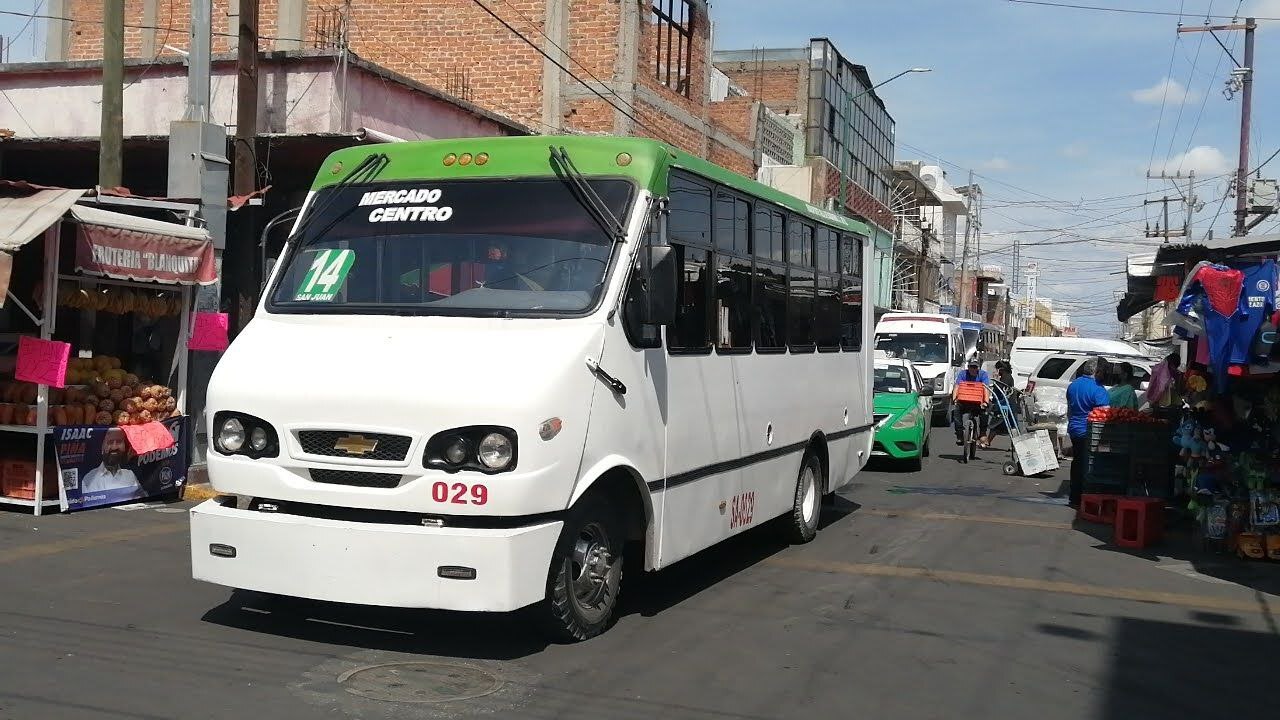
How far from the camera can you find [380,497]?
6172mm

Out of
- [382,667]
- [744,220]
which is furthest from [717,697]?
[744,220]

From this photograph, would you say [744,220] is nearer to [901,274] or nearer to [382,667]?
[382,667]

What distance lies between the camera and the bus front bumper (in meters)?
6.07

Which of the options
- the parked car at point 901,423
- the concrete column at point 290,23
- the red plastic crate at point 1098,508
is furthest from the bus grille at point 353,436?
the concrete column at point 290,23

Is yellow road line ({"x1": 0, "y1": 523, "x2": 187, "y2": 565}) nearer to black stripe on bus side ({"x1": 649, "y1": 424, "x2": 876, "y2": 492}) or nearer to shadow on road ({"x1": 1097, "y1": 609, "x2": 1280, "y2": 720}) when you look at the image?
black stripe on bus side ({"x1": 649, "y1": 424, "x2": 876, "y2": 492})

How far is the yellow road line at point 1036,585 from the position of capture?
8.98 meters

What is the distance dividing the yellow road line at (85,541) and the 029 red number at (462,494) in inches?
172

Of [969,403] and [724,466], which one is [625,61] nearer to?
[969,403]

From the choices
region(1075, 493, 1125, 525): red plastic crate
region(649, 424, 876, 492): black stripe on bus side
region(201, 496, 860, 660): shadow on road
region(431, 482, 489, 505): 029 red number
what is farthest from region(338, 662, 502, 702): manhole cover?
region(1075, 493, 1125, 525): red plastic crate

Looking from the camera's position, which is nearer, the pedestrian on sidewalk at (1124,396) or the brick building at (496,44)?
the pedestrian on sidewalk at (1124,396)

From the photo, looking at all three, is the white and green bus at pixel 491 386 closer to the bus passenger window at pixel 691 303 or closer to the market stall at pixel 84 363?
the bus passenger window at pixel 691 303

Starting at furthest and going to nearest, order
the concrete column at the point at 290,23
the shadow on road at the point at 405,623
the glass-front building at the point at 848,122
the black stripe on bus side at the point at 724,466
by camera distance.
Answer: the glass-front building at the point at 848,122 < the concrete column at the point at 290,23 < the black stripe on bus side at the point at 724,466 < the shadow on road at the point at 405,623

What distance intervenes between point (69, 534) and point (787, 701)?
656 cm

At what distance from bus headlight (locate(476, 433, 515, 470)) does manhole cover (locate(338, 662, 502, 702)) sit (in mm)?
1055
